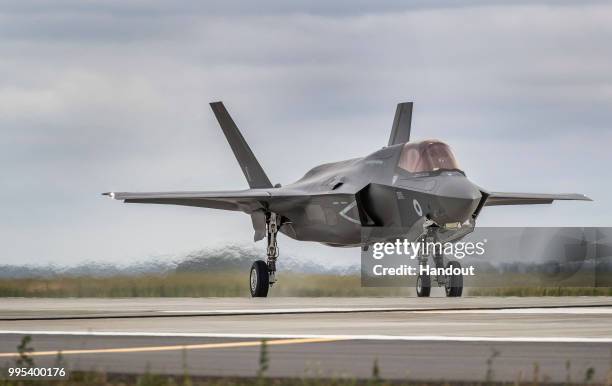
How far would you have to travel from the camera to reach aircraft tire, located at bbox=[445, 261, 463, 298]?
100ft

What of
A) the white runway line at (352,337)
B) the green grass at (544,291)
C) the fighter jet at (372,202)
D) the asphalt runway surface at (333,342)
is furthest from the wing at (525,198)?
the white runway line at (352,337)

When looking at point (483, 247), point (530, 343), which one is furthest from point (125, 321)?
point (483, 247)

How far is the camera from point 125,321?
18.6 meters

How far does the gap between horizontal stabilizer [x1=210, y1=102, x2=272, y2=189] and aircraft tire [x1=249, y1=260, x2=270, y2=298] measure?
7.79m

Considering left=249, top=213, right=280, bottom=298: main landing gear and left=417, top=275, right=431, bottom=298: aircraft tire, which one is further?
left=249, top=213, right=280, bottom=298: main landing gear

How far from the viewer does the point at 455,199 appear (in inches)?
1141

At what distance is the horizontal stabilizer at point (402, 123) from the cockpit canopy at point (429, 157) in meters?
10.7

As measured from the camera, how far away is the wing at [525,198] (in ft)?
125

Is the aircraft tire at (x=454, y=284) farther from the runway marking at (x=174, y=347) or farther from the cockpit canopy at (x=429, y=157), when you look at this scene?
the runway marking at (x=174, y=347)

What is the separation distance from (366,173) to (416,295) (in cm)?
305

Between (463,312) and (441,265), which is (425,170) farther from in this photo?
(463,312)

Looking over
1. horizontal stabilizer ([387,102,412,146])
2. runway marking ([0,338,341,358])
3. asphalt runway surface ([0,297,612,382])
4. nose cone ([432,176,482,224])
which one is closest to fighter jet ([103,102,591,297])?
nose cone ([432,176,482,224])

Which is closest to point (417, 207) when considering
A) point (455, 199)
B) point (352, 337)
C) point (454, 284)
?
point (455, 199)

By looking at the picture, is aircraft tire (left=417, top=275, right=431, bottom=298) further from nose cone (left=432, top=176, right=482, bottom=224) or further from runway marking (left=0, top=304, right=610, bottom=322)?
runway marking (left=0, top=304, right=610, bottom=322)
